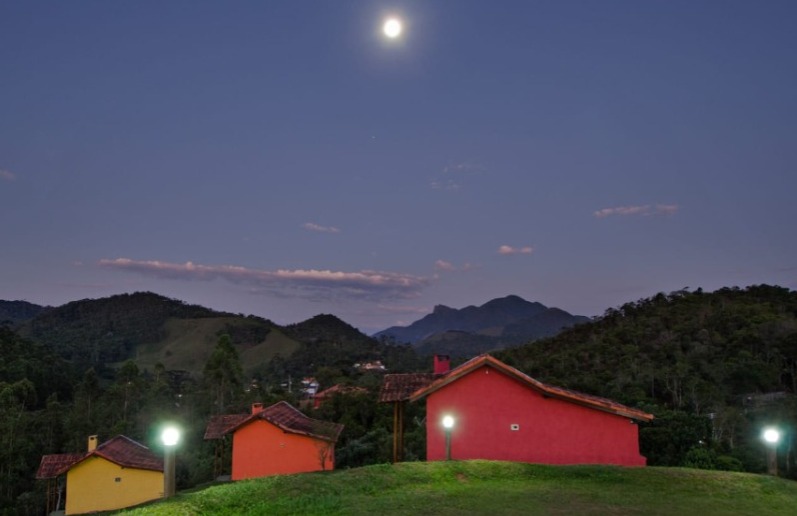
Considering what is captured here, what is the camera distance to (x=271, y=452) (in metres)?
25.2

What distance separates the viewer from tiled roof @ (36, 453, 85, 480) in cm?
2951

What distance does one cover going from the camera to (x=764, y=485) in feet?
42.3

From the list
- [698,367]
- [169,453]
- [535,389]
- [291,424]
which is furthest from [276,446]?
[698,367]

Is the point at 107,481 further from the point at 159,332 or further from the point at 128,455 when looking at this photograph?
the point at 159,332

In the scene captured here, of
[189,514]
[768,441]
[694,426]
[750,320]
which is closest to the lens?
[189,514]

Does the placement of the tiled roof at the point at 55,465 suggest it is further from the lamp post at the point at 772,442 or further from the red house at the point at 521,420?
the lamp post at the point at 772,442

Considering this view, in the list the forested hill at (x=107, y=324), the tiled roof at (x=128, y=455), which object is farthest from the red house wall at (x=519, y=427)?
the forested hill at (x=107, y=324)

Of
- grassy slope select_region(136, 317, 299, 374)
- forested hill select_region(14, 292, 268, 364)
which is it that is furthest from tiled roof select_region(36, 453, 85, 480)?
forested hill select_region(14, 292, 268, 364)

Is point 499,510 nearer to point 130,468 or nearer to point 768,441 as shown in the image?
point 768,441

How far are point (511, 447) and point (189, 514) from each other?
405 inches

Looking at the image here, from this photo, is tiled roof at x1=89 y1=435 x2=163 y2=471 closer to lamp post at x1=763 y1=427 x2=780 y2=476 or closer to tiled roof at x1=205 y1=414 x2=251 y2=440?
tiled roof at x1=205 y1=414 x2=251 y2=440

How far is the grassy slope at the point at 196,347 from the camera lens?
133 meters

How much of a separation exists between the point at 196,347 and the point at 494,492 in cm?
14293

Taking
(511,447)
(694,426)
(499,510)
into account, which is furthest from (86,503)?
(694,426)
